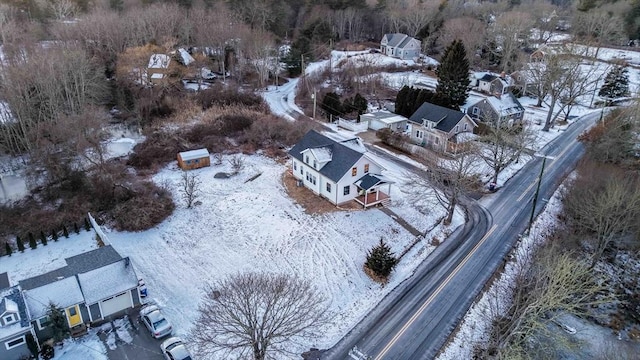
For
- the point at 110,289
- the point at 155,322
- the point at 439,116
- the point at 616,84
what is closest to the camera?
the point at 155,322

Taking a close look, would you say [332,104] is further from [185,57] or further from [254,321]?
[254,321]

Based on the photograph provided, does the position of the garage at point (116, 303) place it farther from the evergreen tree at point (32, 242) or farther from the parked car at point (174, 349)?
the evergreen tree at point (32, 242)

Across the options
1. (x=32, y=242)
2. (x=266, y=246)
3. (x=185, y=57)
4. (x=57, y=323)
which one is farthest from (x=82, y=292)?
(x=185, y=57)

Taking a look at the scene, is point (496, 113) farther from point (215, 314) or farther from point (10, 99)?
point (10, 99)

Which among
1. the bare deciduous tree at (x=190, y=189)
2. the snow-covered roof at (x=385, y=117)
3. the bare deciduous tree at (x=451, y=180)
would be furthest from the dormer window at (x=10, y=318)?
the snow-covered roof at (x=385, y=117)

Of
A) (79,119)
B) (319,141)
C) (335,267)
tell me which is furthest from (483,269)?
(79,119)

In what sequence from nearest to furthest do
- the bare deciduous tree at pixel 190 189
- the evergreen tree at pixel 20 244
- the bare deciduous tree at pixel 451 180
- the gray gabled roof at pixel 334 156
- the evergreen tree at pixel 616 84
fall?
the evergreen tree at pixel 20 244
the bare deciduous tree at pixel 451 180
the gray gabled roof at pixel 334 156
the bare deciduous tree at pixel 190 189
the evergreen tree at pixel 616 84
